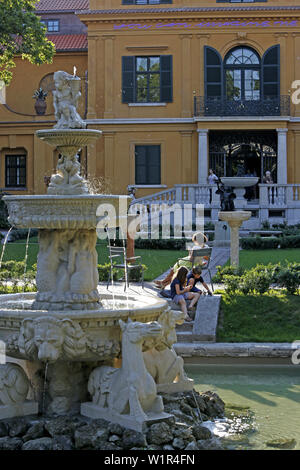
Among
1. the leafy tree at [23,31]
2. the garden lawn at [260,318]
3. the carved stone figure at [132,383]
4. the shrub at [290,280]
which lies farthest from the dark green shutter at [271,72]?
the carved stone figure at [132,383]

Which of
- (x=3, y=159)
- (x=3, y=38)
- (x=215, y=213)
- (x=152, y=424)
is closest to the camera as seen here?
(x=152, y=424)

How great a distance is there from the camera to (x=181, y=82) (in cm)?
3259

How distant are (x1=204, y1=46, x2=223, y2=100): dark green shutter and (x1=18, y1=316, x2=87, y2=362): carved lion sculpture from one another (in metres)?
25.8

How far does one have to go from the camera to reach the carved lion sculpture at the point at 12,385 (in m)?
7.71

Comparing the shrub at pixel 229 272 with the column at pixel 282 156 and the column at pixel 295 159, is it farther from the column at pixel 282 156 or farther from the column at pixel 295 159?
the column at pixel 295 159

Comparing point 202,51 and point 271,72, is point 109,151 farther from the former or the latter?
point 271,72

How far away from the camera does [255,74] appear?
32656 mm

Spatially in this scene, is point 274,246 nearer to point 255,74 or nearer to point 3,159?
point 255,74

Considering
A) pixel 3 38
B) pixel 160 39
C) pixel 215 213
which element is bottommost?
pixel 215 213

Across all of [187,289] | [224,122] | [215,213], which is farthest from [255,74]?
[187,289]

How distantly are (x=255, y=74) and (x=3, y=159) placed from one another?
36.5 ft

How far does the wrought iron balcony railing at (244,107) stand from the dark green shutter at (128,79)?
8.53 ft
